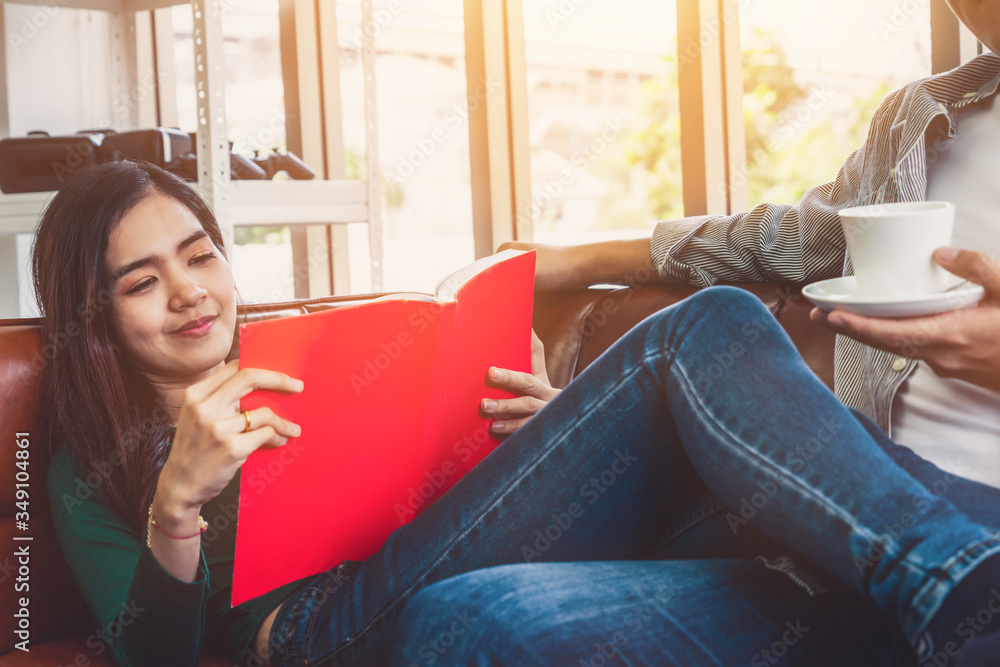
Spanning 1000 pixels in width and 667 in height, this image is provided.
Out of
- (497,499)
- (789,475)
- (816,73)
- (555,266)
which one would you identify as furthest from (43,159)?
(816,73)

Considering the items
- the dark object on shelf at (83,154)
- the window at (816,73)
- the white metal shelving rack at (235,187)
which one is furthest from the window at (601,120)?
the dark object on shelf at (83,154)

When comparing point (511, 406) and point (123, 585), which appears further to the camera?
point (511, 406)

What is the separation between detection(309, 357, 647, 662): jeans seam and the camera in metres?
0.78

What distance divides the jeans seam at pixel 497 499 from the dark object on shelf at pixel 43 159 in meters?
1.33

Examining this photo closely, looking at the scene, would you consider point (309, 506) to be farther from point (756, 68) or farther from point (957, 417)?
point (756, 68)

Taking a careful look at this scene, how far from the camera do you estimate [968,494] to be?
74 cm

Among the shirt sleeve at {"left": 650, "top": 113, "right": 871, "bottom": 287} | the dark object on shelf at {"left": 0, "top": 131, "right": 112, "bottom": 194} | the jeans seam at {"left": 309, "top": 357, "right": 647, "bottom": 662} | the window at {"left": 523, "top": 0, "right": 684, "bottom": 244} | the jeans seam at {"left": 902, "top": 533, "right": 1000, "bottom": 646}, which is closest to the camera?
the jeans seam at {"left": 902, "top": 533, "right": 1000, "bottom": 646}

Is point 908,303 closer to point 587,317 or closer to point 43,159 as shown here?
point 587,317

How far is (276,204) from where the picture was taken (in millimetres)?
1901

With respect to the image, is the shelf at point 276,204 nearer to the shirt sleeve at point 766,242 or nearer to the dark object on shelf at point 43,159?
the dark object on shelf at point 43,159

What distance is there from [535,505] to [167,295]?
55 centimetres

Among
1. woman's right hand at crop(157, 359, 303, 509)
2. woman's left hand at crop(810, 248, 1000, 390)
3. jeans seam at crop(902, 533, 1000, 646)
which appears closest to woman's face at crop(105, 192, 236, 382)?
woman's right hand at crop(157, 359, 303, 509)

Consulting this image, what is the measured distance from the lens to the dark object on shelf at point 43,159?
1.72 metres

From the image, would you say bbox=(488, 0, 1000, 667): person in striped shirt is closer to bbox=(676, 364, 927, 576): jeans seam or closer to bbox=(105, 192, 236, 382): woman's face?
bbox=(676, 364, 927, 576): jeans seam
